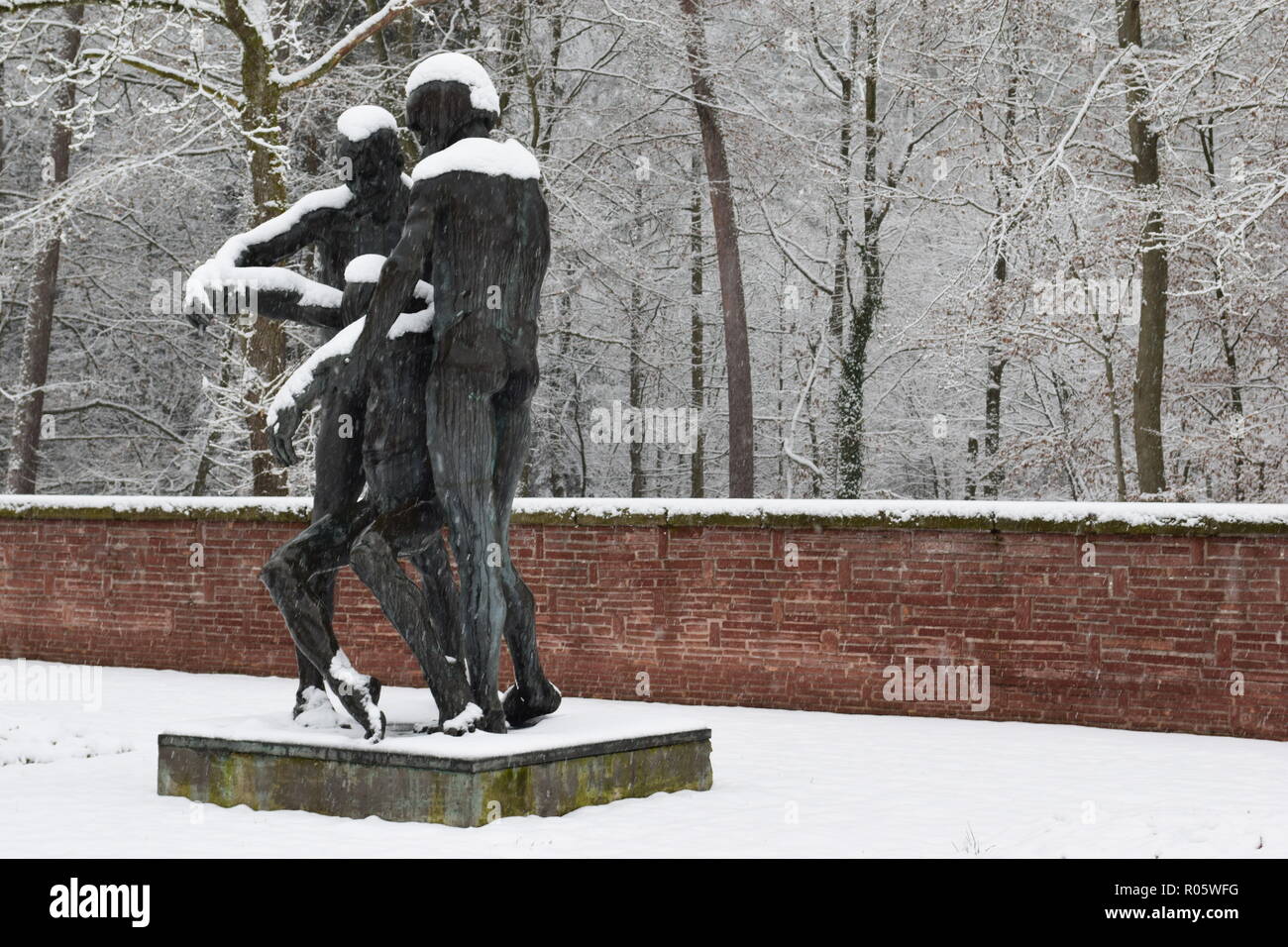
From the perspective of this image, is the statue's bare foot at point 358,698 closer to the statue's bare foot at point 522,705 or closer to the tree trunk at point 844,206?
the statue's bare foot at point 522,705

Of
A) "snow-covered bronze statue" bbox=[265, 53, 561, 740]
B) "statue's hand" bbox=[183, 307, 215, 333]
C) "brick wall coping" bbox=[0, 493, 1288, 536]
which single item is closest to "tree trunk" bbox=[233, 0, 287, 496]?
"brick wall coping" bbox=[0, 493, 1288, 536]

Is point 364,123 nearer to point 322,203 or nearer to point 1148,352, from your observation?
point 322,203

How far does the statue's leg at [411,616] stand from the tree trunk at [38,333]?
16960 mm

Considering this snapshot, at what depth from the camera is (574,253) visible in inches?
846

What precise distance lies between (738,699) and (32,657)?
25.7 ft

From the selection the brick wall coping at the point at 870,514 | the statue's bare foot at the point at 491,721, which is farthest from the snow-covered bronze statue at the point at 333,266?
the brick wall coping at the point at 870,514

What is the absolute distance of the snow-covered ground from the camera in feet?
20.5

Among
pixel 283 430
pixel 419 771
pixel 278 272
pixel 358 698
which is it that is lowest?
pixel 419 771

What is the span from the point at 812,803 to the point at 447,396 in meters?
2.64

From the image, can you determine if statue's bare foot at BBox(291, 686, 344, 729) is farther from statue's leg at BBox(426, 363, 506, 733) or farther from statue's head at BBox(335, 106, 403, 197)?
statue's head at BBox(335, 106, 403, 197)

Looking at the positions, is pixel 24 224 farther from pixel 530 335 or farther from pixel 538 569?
pixel 530 335

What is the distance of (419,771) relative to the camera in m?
6.62

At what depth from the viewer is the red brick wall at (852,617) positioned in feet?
35.5

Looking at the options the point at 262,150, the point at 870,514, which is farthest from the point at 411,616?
the point at 262,150
